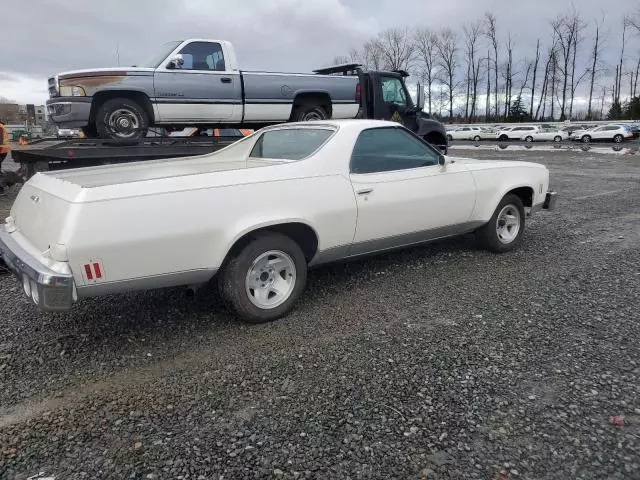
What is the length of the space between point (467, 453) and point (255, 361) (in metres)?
1.45

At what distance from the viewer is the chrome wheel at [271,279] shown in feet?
12.6

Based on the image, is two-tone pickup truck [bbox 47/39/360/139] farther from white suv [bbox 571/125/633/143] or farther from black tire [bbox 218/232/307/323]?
white suv [bbox 571/125/633/143]

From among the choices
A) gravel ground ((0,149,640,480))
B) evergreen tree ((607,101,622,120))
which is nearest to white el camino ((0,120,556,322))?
gravel ground ((0,149,640,480))

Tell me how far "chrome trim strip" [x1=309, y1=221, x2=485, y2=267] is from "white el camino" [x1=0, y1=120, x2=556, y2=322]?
12mm

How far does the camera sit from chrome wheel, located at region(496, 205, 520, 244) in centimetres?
578

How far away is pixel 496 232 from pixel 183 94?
5.10 m

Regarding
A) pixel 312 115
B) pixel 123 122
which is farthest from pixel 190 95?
pixel 312 115

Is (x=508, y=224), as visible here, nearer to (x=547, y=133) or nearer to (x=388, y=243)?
(x=388, y=243)

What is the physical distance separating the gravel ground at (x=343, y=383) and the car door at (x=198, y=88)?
3.86 m

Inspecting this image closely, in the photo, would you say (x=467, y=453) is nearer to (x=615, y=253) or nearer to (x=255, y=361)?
(x=255, y=361)

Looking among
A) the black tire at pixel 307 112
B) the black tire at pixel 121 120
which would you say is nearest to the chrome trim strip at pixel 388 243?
the black tire at pixel 307 112

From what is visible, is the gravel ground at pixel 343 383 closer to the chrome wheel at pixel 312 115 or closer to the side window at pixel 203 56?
the side window at pixel 203 56

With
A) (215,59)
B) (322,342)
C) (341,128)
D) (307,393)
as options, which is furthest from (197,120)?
(307,393)

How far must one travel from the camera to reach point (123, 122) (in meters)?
7.68
